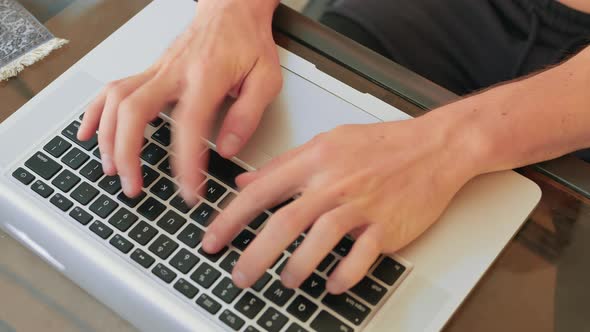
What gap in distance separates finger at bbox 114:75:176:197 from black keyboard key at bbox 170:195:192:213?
3cm

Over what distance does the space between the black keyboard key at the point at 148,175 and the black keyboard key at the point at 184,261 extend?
0.26 feet

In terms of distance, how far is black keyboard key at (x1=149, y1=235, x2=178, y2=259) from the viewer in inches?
20.6

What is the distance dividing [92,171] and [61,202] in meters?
0.04

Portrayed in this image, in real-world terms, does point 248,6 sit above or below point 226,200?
above

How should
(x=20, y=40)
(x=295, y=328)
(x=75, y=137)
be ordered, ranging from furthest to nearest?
(x=20, y=40) < (x=75, y=137) < (x=295, y=328)

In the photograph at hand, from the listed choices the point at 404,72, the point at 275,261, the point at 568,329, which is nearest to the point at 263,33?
the point at 404,72

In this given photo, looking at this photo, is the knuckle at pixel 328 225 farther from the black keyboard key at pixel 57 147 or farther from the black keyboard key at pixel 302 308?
the black keyboard key at pixel 57 147

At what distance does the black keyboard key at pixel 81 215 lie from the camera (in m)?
0.54

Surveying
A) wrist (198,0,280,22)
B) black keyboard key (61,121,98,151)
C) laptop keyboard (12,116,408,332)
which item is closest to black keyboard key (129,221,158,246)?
laptop keyboard (12,116,408,332)

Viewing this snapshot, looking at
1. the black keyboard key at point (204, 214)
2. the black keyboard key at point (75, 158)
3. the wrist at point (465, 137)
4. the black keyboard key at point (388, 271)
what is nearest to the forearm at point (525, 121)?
the wrist at point (465, 137)

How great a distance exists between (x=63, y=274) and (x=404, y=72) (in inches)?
15.0

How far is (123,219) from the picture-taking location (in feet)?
1.78

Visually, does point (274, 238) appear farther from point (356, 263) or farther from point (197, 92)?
point (197, 92)

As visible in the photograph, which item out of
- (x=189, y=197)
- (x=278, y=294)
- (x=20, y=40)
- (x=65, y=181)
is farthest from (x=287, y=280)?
(x=20, y=40)
